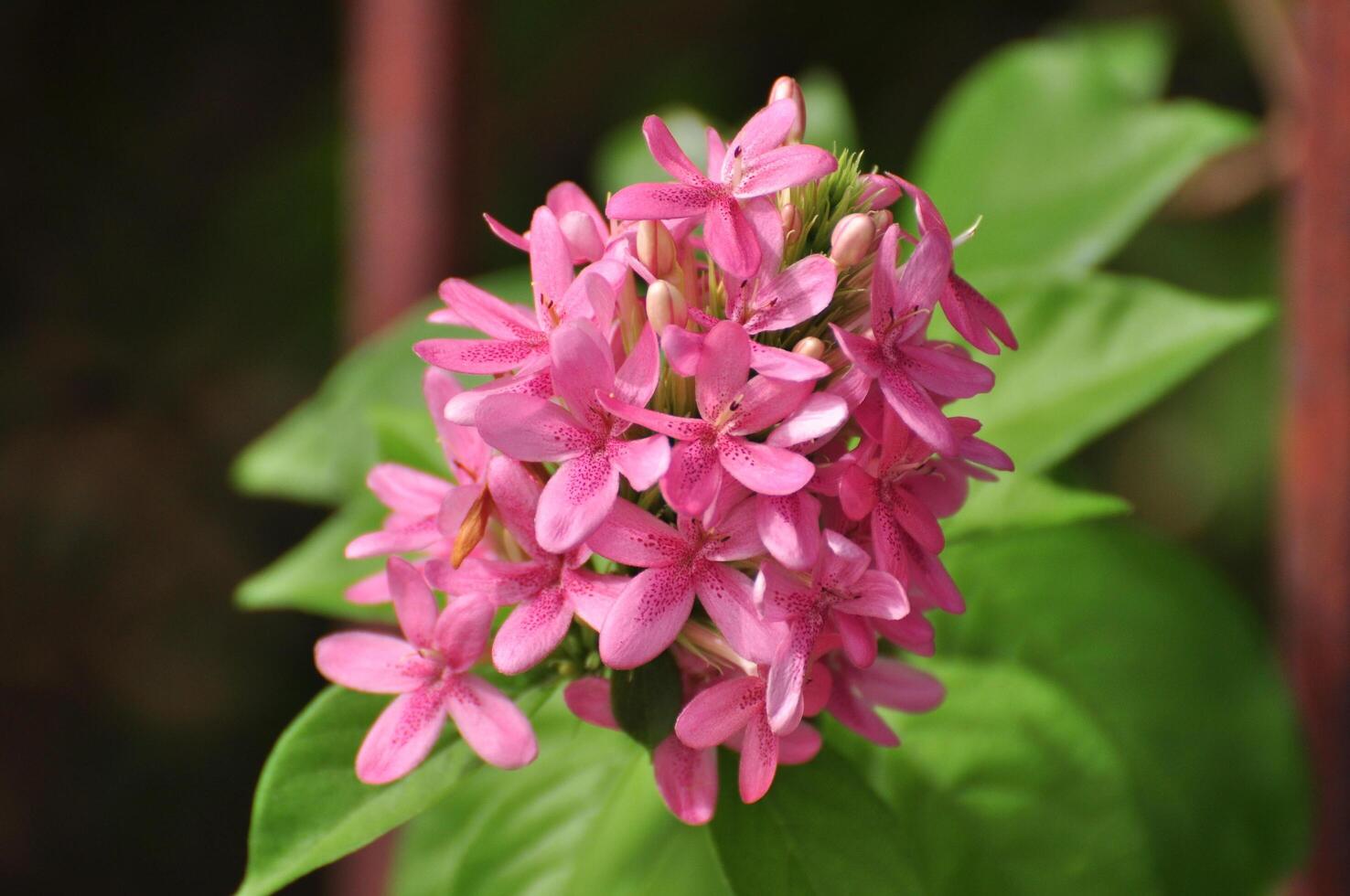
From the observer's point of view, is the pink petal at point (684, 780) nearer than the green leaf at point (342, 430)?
Yes

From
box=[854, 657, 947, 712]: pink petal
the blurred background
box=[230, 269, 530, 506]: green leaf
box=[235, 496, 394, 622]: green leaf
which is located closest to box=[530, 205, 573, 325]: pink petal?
box=[854, 657, 947, 712]: pink petal

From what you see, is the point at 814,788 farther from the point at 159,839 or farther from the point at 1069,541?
the point at 159,839

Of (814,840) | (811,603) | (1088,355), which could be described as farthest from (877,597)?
(1088,355)

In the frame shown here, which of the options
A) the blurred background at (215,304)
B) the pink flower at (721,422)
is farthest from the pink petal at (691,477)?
the blurred background at (215,304)

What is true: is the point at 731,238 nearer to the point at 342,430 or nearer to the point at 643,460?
the point at 643,460

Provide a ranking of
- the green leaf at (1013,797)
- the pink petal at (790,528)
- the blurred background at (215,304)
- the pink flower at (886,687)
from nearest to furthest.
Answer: the pink petal at (790,528) < the pink flower at (886,687) < the green leaf at (1013,797) < the blurred background at (215,304)

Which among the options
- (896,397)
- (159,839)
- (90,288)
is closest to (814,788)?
(896,397)

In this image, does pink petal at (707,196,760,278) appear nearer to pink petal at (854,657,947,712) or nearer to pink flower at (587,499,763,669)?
pink flower at (587,499,763,669)

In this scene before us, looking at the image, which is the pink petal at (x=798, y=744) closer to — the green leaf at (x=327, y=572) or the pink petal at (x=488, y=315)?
the pink petal at (x=488, y=315)
